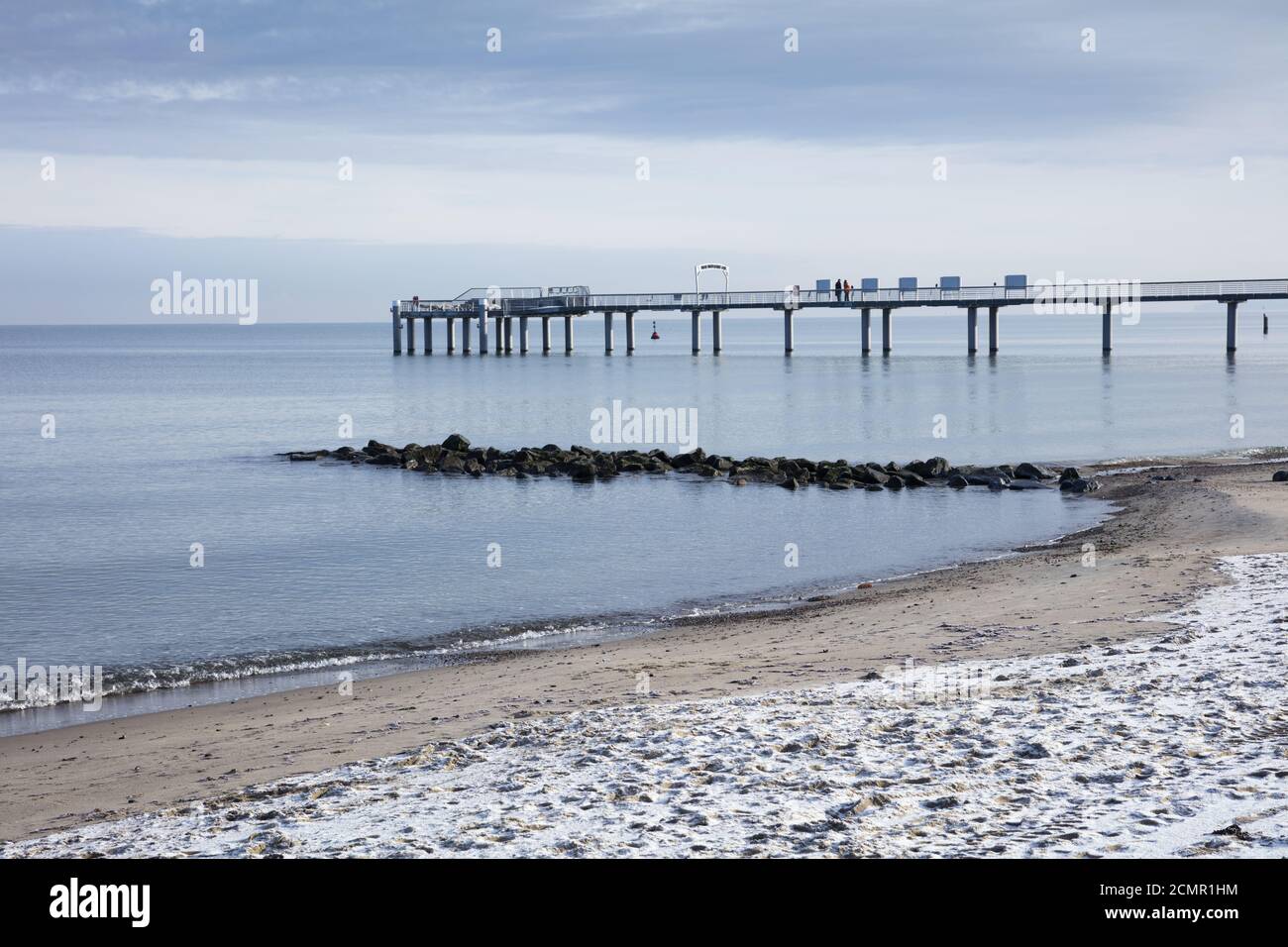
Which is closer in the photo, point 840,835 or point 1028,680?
point 840,835

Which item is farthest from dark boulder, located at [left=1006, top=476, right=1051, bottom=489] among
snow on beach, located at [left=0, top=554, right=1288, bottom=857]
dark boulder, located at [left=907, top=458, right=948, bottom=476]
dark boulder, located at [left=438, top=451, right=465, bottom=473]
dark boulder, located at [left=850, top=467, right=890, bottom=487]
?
snow on beach, located at [left=0, top=554, right=1288, bottom=857]

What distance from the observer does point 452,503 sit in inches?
1159

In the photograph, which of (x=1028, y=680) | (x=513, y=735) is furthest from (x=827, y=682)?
(x=513, y=735)

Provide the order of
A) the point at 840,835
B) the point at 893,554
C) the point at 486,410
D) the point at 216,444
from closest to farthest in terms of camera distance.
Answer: the point at 840,835 → the point at 893,554 → the point at 216,444 → the point at 486,410

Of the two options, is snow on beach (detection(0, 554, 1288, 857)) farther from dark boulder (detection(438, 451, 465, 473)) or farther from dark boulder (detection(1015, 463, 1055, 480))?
dark boulder (detection(438, 451, 465, 473))

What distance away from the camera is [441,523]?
26344 millimetres

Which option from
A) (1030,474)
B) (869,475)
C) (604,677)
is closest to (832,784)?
(604,677)

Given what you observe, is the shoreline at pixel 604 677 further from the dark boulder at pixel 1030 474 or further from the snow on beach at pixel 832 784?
the dark boulder at pixel 1030 474

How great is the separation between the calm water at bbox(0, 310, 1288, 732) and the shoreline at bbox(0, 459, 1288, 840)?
124 cm

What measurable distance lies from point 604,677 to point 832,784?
5010 millimetres

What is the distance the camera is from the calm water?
1612 cm

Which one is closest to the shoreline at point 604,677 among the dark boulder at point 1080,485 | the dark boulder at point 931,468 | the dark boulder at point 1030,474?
the dark boulder at point 1080,485

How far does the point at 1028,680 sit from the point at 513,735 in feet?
13.6
